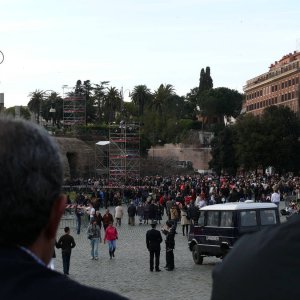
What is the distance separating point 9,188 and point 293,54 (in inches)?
4645

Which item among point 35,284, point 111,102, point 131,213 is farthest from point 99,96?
point 35,284


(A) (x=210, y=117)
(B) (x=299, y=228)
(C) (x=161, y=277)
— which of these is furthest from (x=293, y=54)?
(B) (x=299, y=228)

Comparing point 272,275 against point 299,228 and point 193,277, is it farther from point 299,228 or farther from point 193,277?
point 193,277

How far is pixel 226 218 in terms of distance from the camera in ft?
66.5

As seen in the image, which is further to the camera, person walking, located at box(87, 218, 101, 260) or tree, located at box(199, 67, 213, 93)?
tree, located at box(199, 67, 213, 93)

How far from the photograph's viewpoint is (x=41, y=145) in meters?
2.33

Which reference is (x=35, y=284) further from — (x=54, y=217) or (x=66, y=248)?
(x=66, y=248)

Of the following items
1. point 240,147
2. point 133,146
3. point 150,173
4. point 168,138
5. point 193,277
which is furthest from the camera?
point 168,138

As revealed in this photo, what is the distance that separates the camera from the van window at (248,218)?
20052 mm

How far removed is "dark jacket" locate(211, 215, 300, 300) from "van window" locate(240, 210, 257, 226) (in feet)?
58.3

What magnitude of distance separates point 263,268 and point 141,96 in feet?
389

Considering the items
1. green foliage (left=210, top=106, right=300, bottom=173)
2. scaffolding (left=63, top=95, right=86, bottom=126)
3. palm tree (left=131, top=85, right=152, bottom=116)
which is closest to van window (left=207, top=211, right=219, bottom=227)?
green foliage (left=210, top=106, right=300, bottom=173)

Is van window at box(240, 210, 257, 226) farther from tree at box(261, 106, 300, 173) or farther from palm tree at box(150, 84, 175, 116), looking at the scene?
palm tree at box(150, 84, 175, 116)

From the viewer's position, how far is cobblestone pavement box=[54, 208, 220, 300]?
1563 cm
